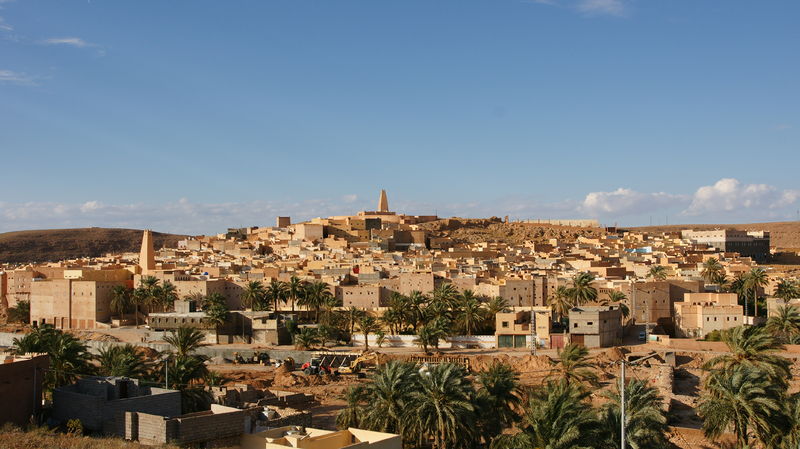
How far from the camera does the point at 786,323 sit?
125 ft

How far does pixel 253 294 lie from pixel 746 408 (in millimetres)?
31782

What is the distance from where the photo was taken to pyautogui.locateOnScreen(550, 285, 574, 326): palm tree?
4238 centimetres

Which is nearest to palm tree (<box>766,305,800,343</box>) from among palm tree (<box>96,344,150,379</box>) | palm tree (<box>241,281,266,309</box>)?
palm tree (<box>241,281,266,309</box>)

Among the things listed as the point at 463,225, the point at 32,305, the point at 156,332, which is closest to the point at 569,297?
the point at 156,332

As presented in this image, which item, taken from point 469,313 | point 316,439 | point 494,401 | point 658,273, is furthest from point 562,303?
point 316,439

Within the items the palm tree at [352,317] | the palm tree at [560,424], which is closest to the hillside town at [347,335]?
the palm tree at [352,317]

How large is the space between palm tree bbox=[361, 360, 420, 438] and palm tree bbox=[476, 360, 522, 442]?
1889 millimetres

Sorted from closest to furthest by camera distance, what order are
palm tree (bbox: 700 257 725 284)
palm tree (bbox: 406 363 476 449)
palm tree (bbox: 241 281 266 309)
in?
palm tree (bbox: 406 363 476 449) < palm tree (bbox: 241 281 266 309) < palm tree (bbox: 700 257 725 284)

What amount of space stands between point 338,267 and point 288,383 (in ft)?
68.8

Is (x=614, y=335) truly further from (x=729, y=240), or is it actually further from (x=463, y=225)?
(x=463, y=225)

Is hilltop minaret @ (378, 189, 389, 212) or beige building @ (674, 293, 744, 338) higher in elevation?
hilltop minaret @ (378, 189, 389, 212)

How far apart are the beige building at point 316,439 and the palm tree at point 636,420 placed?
5.36 m

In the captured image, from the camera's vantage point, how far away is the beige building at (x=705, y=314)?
39188 millimetres

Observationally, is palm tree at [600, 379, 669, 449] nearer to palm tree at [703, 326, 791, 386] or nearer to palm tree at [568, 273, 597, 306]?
palm tree at [703, 326, 791, 386]
